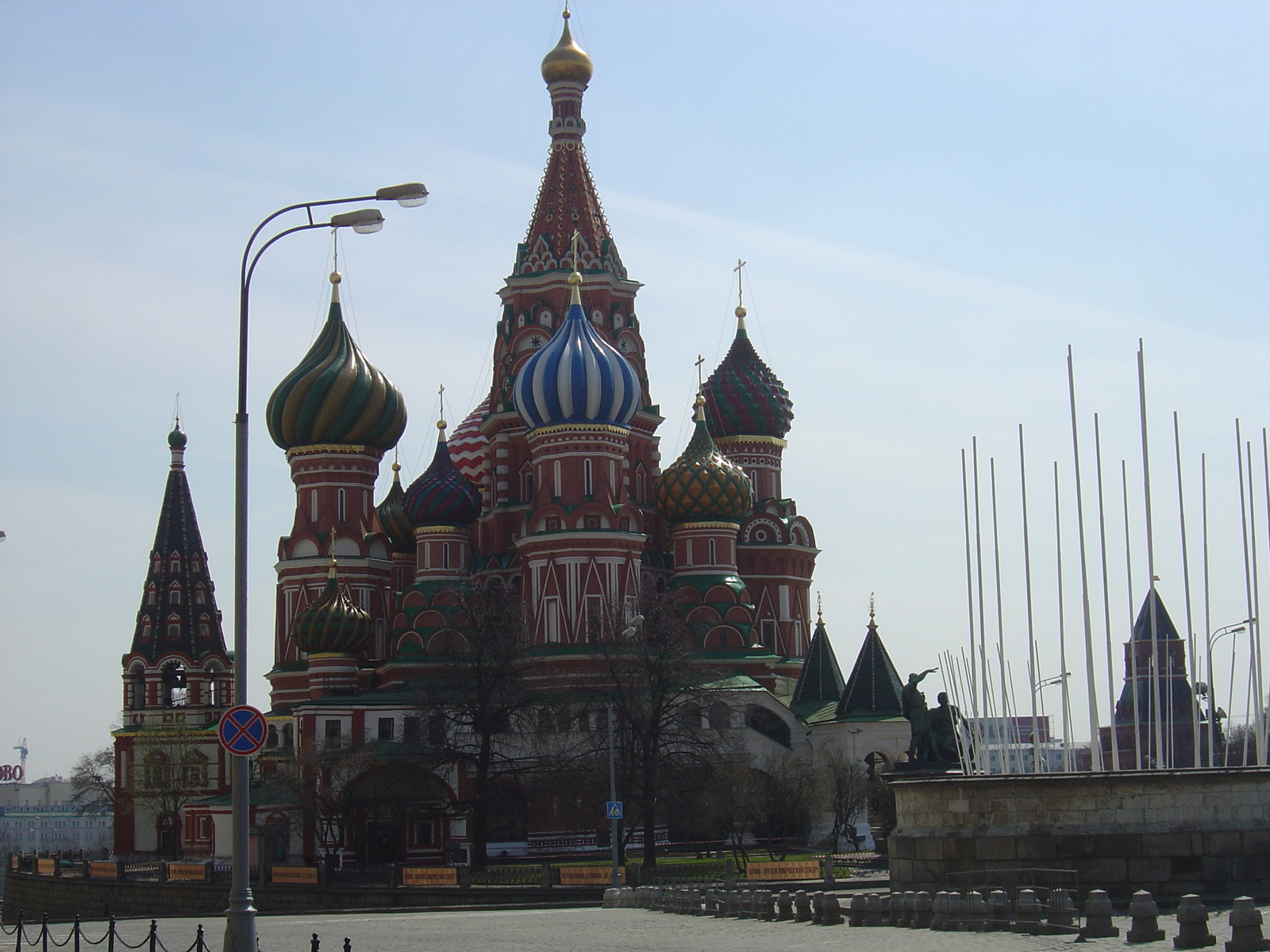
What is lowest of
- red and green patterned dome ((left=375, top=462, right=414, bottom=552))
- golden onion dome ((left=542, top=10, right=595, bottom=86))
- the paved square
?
the paved square

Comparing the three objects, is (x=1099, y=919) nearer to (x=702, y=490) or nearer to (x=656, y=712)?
(x=656, y=712)

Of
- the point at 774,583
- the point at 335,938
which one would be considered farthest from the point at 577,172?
the point at 335,938

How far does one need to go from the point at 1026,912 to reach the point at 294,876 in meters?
27.0

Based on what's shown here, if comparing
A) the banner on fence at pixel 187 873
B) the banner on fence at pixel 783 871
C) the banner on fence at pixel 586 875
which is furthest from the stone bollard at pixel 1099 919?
the banner on fence at pixel 187 873

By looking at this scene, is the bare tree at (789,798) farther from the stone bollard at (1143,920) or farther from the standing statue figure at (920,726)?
the stone bollard at (1143,920)

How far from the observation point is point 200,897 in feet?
149

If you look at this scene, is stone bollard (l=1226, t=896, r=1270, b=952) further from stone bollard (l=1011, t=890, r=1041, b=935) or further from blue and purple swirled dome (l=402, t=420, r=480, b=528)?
blue and purple swirled dome (l=402, t=420, r=480, b=528)

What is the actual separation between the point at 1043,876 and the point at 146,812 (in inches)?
1969

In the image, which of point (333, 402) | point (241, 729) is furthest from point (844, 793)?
point (241, 729)

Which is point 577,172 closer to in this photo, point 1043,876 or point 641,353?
point 641,353

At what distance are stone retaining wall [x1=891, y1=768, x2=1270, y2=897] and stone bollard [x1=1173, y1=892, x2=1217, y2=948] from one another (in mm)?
6010

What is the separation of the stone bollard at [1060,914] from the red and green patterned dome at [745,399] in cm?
4730

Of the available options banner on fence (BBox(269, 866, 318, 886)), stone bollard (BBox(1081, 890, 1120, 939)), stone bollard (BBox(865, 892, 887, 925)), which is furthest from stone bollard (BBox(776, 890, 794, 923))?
banner on fence (BBox(269, 866, 318, 886))

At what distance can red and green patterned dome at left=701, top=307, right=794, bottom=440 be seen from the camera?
221 ft
